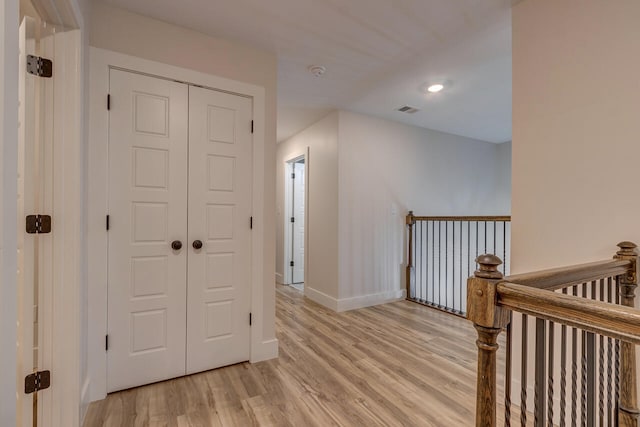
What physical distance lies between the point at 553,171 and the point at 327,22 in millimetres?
1690

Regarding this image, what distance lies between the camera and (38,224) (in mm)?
1370

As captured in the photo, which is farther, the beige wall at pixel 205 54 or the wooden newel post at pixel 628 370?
the beige wall at pixel 205 54

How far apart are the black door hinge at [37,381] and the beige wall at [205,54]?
4.16ft

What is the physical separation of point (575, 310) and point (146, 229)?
7.07 ft

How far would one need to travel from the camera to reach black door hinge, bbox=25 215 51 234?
1338 mm

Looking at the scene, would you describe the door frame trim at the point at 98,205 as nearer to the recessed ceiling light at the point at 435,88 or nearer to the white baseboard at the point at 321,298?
the white baseboard at the point at 321,298

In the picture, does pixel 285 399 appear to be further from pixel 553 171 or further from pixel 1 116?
pixel 553 171

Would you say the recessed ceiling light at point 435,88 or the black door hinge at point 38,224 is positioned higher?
the recessed ceiling light at point 435,88

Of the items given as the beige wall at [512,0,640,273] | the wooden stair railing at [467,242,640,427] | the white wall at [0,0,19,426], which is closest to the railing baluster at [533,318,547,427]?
the wooden stair railing at [467,242,640,427]

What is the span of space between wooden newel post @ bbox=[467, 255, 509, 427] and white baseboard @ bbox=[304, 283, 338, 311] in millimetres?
2755

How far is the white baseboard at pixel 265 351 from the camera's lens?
7.45 ft

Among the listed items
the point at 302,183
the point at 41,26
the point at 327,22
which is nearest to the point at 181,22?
the point at 41,26

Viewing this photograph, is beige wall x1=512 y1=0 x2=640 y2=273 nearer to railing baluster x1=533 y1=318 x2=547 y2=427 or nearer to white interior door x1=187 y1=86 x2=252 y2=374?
railing baluster x1=533 y1=318 x2=547 y2=427

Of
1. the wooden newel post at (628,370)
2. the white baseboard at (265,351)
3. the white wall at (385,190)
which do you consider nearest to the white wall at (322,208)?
the white wall at (385,190)
